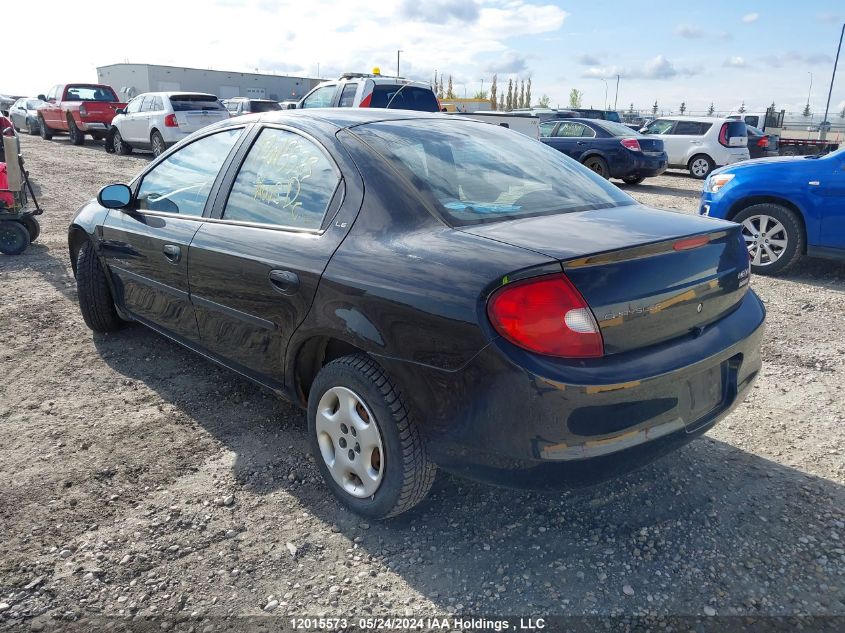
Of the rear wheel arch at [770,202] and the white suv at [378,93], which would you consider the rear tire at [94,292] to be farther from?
the white suv at [378,93]

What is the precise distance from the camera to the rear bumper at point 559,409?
2.00 meters

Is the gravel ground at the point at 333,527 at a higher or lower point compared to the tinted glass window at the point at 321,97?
lower

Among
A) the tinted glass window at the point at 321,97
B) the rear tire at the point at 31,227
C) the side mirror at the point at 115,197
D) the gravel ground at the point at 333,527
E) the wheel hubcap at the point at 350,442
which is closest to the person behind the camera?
the gravel ground at the point at 333,527

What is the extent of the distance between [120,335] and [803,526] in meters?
4.32

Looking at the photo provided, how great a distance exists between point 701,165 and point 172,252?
16.0 m

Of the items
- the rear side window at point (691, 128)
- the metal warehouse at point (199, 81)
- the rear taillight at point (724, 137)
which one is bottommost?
the rear taillight at point (724, 137)

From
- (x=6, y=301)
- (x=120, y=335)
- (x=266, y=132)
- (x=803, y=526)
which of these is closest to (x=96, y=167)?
(x=6, y=301)

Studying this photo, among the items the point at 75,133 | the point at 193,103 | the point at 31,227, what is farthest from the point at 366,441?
the point at 75,133

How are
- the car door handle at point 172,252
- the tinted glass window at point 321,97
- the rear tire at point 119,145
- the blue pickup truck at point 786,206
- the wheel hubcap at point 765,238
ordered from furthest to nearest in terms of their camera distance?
the rear tire at point 119,145 < the tinted glass window at point 321,97 < the wheel hubcap at point 765,238 < the blue pickup truck at point 786,206 < the car door handle at point 172,252

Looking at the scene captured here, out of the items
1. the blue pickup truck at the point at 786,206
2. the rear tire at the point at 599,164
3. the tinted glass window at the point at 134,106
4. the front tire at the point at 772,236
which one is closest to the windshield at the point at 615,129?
the rear tire at the point at 599,164

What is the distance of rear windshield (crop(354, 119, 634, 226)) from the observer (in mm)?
2580

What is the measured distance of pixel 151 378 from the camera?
13.1 ft

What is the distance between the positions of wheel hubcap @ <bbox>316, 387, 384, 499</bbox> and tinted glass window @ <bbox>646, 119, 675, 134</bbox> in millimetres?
16793

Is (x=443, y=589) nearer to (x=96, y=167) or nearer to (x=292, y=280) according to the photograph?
(x=292, y=280)
